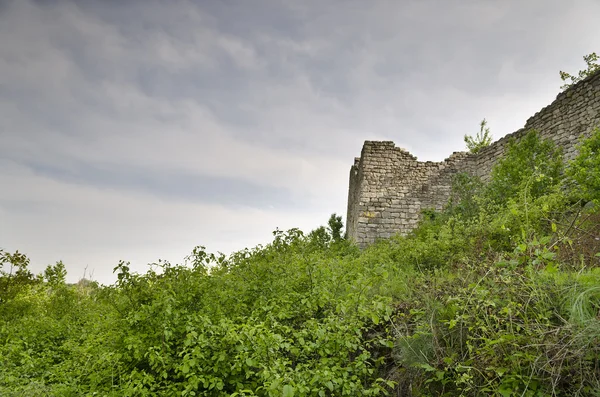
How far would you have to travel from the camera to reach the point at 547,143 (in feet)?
29.7

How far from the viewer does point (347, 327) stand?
313 cm

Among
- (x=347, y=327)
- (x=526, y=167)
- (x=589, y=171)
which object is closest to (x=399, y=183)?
(x=526, y=167)

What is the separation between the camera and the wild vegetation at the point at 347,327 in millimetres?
2494

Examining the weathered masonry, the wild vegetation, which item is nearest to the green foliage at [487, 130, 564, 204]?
the weathered masonry

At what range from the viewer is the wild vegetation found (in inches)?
98.2

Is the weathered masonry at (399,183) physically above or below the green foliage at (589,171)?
above

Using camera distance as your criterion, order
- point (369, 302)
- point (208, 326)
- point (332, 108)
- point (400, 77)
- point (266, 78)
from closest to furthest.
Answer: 1. point (208, 326)
2. point (369, 302)
3. point (266, 78)
4. point (400, 77)
5. point (332, 108)

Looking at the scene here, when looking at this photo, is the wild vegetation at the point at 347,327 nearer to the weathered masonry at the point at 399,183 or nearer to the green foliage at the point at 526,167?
the green foliage at the point at 526,167

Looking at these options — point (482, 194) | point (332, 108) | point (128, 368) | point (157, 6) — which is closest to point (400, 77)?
point (332, 108)

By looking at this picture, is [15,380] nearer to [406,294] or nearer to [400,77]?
[406,294]

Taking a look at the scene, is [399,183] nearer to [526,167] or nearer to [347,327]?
[526,167]

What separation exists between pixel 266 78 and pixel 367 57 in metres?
2.16

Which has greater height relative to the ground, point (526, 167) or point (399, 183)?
point (399, 183)

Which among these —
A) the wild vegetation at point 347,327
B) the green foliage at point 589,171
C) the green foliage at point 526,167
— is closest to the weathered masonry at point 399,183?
the green foliage at point 526,167
